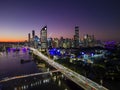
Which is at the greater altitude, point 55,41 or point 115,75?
point 55,41

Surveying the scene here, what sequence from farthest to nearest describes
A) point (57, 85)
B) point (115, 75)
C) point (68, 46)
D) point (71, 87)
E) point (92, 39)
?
point (92, 39), point (68, 46), point (115, 75), point (57, 85), point (71, 87)

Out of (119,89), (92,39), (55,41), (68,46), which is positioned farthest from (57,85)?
(92,39)

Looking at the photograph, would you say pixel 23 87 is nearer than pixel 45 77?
Yes

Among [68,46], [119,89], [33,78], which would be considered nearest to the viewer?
[119,89]

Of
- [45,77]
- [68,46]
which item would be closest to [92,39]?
[68,46]

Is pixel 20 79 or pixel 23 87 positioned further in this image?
pixel 20 79

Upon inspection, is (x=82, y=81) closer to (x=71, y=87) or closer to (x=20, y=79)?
(x=71, y=87)

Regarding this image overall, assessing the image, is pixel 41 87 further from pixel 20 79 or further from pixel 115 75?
pixel 115 75

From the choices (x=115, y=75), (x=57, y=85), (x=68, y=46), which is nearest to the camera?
(x=57, y=85)

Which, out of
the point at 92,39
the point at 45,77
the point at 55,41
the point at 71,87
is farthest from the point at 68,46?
the point at 71,87
